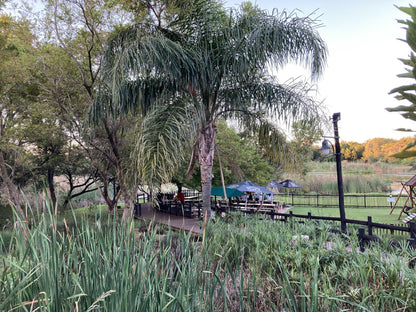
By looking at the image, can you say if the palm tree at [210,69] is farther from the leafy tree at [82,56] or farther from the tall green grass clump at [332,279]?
the tall green grass clump at [332,279]

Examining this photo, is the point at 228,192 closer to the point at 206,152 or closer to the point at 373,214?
the point at 206,152

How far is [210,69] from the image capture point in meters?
8.62

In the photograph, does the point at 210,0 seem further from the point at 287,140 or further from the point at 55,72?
the point at 55,72

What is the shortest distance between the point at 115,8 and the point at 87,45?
1622mm

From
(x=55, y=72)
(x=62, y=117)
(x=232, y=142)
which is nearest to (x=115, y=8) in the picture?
(x=55, y=72)

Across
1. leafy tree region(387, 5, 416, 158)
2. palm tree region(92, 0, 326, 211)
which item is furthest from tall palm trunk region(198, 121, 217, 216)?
leafy tree region(387, 5, 416, 158)

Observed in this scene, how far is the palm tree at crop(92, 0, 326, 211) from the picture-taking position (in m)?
7.72

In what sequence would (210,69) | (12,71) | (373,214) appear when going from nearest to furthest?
(210,69), (12,71), (373,214)

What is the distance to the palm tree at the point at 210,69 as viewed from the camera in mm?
7719

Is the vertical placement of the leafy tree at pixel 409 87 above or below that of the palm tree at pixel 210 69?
below

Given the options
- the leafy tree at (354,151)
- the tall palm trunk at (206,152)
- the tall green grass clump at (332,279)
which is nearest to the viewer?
the tall green grass clump at (332,279)

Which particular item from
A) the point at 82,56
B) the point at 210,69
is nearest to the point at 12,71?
the point at 82,56

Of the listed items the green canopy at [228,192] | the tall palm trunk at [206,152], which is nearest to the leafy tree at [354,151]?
the green canopy at [228,192]

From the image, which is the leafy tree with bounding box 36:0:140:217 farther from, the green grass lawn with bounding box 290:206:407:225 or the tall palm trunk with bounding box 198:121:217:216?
the green grass lawn with bounding box 290:206:407:225
